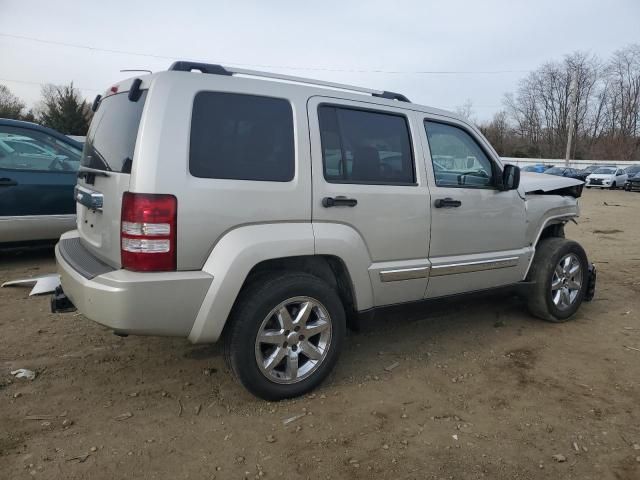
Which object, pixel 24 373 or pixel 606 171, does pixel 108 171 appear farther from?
pixel 606 171

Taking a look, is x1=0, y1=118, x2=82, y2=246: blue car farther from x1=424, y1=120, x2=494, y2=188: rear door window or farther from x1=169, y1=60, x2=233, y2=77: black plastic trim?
x1=424, y1=120, x2=494, y2=188: rear door window

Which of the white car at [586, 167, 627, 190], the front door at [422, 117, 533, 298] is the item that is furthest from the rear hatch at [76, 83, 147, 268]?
the white car at [586, 167, 627, 190]

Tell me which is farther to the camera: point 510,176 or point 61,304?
point 510,176

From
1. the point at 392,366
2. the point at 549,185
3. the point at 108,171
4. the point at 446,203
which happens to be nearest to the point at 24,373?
the point at 108,171

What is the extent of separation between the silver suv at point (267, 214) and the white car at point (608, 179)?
30.9 m

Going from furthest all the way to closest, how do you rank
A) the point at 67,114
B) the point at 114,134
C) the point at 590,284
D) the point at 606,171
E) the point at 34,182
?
1. the point at 67,114
2. the point at 606,171
3. the point at 34,182
4. the point at 590,284
5. the point at 114,134

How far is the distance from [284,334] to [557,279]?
2.95 metres

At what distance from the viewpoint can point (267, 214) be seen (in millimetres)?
2789

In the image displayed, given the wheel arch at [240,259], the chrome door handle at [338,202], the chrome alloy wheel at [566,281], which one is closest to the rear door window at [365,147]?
the chrome door handle at [338,202]

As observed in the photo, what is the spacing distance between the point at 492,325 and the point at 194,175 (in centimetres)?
322

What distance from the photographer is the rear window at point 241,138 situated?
264cm

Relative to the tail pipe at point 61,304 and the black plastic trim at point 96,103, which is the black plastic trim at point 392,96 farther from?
the tail pipe at point 61,304

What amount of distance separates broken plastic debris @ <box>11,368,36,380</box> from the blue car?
2.87m

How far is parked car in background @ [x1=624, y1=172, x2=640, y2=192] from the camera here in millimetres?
28984
